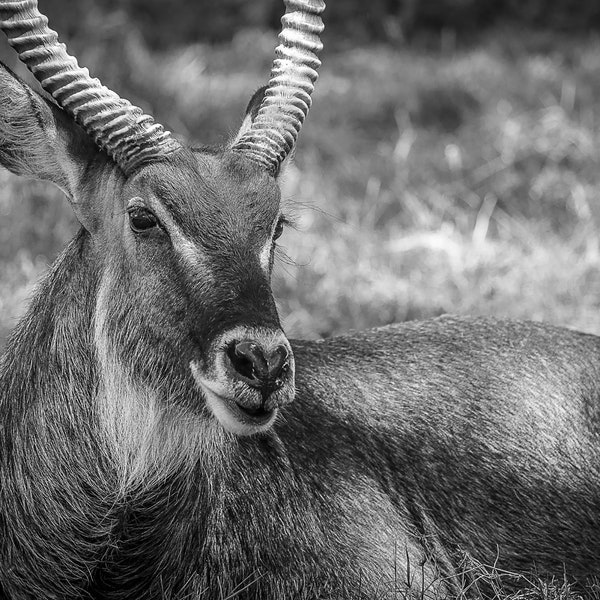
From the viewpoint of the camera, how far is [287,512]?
187 inches

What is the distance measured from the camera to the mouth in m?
4.02

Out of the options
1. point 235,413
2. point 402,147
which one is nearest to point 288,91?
point 235,413

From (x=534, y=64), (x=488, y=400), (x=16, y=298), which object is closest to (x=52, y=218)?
(x=16, y=298)

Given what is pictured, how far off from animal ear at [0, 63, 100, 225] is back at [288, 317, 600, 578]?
1313mm

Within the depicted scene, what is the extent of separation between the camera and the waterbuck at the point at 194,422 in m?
4.29

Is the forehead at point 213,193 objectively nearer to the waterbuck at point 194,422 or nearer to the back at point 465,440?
the waterbuck at point 194,422

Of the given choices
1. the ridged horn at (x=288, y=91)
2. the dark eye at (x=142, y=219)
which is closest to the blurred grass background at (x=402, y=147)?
the ridged horn at (x=288, y=91)

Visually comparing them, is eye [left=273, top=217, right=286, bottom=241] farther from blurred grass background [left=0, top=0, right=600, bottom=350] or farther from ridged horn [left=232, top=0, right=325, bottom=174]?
blurred grass background [left=0, top=0, right=600, bottom=350]

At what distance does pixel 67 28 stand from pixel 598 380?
309 inches

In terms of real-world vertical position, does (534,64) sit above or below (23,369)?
above

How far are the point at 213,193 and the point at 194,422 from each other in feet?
2.80

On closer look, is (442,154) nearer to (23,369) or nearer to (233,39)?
(233,39)

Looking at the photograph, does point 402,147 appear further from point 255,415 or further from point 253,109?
point 255,415

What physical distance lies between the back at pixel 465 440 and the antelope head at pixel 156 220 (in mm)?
889
